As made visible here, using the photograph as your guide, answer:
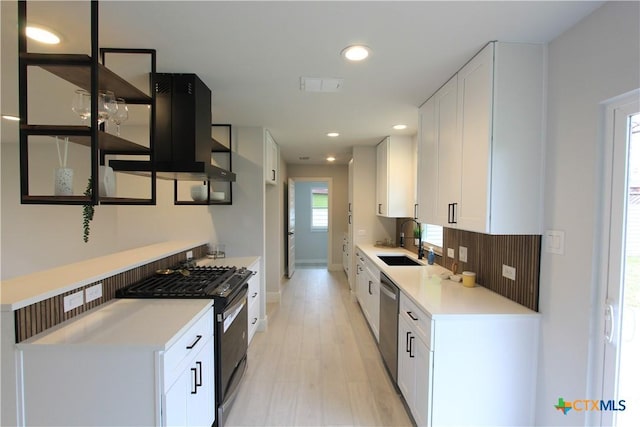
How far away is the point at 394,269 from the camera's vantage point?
297 centimetres

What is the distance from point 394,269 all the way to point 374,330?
86 centimetres

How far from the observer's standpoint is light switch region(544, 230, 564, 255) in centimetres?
164

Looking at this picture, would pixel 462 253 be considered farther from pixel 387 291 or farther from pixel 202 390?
pixel 202 390

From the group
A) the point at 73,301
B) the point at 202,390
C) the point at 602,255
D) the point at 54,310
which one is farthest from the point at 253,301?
the point at 602,255

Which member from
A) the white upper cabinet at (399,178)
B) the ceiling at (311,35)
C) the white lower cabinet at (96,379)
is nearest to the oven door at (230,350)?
the white lower cabinet at (96,379)

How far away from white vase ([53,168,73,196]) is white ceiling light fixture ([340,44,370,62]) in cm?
164

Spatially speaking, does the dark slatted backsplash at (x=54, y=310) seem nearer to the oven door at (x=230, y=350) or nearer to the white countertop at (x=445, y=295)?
the oven door at (x=230, y=350)

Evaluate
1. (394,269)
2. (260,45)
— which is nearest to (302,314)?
(394,269)

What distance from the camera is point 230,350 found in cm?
221

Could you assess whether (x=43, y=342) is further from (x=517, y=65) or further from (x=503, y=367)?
(x=517, y=65)

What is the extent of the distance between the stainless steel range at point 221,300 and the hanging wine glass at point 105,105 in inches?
44.1

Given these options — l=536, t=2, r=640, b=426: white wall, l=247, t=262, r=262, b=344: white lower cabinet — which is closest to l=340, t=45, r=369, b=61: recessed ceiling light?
l=536, t=2, r=640, b=426: white wall

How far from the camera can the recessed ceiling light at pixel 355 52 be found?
5.84ft

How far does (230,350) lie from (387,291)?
141cm
